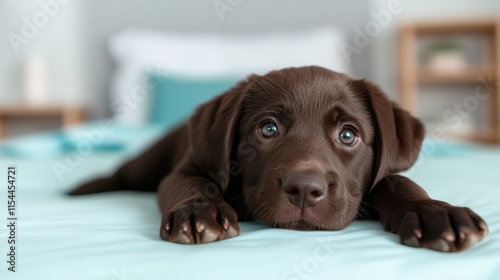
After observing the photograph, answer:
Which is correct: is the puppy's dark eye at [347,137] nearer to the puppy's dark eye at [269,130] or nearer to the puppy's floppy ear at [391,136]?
the puppy's floppy ear at [391,136]

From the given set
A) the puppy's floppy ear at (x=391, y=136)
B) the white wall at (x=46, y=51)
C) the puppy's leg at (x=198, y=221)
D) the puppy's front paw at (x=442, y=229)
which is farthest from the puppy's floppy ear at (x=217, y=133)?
the white wall at (x=46, y=51)

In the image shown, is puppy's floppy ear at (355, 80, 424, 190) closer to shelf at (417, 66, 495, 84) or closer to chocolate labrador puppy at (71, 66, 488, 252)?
chocolate labrador puppy at (71, 66, 488, 252)

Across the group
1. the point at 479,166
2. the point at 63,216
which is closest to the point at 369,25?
the point at 479,166

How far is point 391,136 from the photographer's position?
1653mm

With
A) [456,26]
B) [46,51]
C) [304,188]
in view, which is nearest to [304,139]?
[304,188]

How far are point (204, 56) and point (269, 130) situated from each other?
11.8ft

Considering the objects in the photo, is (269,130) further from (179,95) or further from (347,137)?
(179,95)

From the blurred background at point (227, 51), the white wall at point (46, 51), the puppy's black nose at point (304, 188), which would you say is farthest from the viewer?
the white wall at point (46, 51)

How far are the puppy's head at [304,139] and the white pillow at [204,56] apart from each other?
2935mm

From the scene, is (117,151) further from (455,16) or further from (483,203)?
(455,16)

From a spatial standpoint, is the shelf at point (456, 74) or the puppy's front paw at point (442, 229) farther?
the shelf at point (456, 74)

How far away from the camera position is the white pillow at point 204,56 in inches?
191

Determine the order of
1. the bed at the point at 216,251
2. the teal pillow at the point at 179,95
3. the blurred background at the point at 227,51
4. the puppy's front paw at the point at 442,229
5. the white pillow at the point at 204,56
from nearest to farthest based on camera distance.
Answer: the bed at the point at 216,251 → the puppy's front paw at the point at 442,229 → the teal pillow at the point at 179,95 → the white pillow at the point at 204,56 → the blurred background at the point at 227,51

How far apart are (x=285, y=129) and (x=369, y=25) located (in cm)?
447
